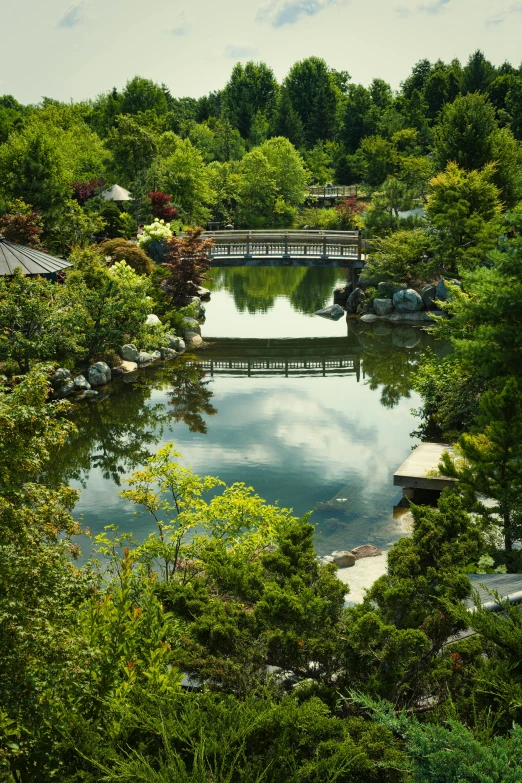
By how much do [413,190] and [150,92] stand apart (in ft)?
136

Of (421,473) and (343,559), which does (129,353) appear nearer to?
(421,473)

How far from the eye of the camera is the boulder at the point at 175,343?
957 inches

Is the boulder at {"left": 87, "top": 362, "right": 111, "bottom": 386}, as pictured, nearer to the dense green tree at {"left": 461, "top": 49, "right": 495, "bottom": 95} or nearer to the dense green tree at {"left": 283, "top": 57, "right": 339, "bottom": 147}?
the dense green tree at {"left": 461, "top": 49, "right": 495, "bottom": 95}

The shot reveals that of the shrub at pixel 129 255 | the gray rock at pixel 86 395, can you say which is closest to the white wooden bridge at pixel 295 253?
the shrub at pixel 129 255

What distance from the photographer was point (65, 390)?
19375mm

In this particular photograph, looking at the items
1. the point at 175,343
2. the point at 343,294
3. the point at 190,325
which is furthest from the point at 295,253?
the point at 175,343

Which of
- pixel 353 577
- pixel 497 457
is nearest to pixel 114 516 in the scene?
pixel 353 577

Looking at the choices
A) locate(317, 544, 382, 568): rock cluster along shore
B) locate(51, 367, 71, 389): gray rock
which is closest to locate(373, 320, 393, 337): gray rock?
locate(51, 367, 71, 389): gray rock

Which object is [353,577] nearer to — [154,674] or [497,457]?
[497,457]

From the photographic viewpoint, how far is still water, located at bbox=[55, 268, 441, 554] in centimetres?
1379

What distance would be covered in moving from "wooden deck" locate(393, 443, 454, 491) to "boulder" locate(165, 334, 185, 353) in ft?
38.8

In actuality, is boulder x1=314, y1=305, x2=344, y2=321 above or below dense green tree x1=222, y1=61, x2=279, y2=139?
below

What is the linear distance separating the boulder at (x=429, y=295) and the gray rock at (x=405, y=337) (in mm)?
1198

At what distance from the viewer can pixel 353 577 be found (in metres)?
10.6
